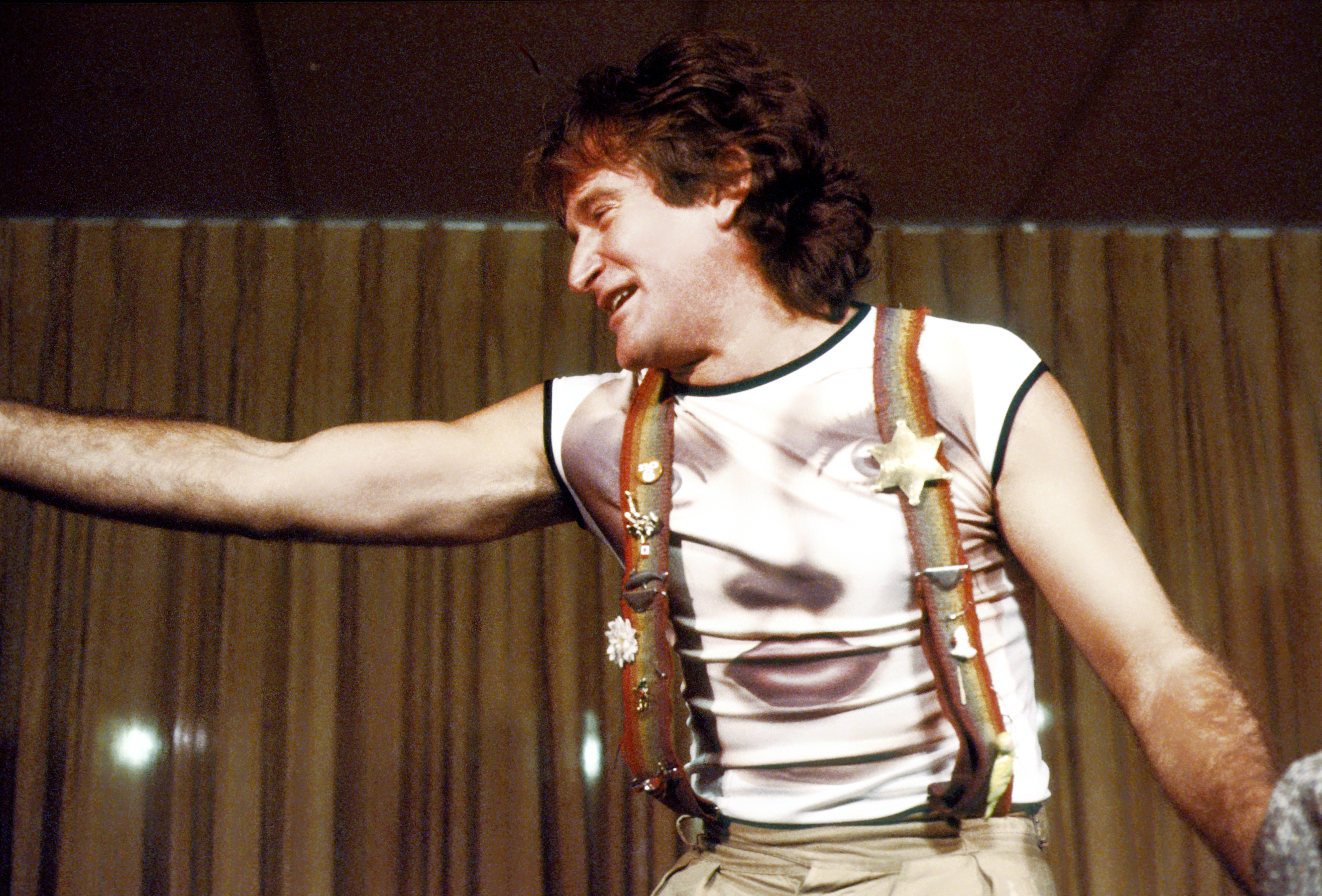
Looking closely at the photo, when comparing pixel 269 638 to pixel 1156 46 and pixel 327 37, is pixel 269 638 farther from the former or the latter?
pixel 1156 46

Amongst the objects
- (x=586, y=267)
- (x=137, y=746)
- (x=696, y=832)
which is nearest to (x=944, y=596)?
(x=696, y=832)

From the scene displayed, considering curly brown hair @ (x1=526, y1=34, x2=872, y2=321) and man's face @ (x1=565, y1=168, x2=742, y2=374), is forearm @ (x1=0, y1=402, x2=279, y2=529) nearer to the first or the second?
man's face @ (x1=565, y1=168, x2=742, y2=374)

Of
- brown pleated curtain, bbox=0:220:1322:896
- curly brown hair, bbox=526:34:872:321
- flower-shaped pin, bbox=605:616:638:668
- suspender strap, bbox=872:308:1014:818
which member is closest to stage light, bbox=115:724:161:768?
brown pleated curtain, bbox=0:220:1322:896

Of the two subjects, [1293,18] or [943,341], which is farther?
[1293,18]

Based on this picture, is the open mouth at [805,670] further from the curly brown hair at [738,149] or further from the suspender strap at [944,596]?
the curly brown hair at [738,149]

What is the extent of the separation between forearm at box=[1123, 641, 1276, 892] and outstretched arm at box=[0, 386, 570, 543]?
69 centimetres

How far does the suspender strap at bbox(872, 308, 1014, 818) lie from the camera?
3.34ft

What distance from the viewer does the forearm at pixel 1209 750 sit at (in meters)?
0.73

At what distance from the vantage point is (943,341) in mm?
1146

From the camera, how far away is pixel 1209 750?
2.67 ft

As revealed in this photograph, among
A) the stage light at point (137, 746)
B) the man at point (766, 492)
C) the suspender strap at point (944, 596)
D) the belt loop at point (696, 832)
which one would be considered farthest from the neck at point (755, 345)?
the stage light at point (137, 746)

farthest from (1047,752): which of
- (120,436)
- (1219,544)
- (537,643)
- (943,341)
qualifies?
(120,436)

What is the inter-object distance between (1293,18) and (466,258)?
2422mm

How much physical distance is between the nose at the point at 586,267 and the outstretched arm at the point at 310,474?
0.48 ft
